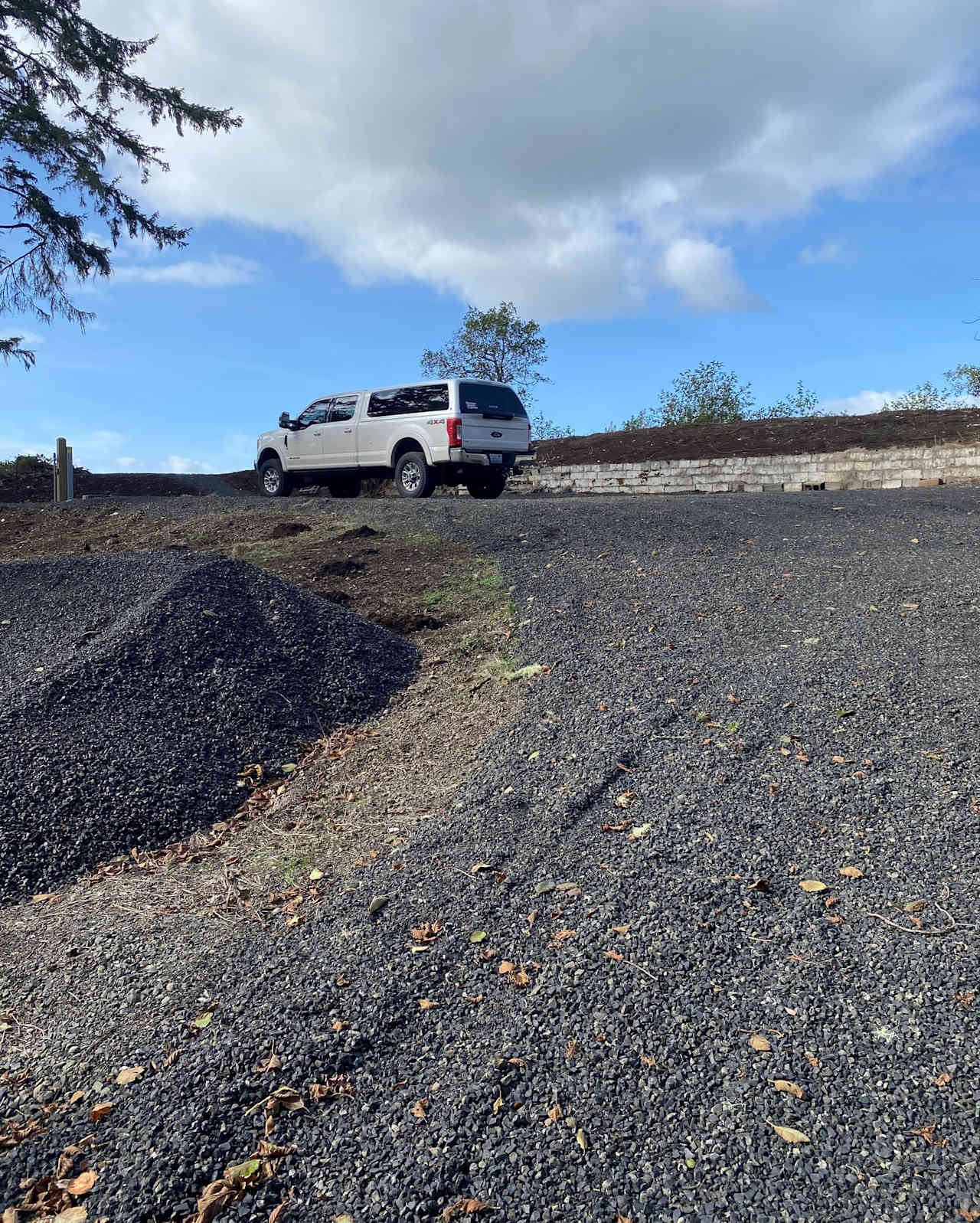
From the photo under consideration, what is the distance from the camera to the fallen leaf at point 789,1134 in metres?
2.37

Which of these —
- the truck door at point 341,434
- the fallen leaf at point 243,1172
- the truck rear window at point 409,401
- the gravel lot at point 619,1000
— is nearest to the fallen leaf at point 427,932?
the gravel lot at point 619,1000

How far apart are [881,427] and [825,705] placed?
14911 mm

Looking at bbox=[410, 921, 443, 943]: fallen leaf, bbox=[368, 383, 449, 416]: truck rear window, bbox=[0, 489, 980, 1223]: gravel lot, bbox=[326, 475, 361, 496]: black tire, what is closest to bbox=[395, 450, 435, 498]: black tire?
bbox=[368, 383, 449, 416]: truck rear window

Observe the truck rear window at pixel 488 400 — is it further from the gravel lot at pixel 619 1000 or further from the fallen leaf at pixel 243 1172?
the fallen leaf at pixel 243 1172

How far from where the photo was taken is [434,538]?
31.6 ft

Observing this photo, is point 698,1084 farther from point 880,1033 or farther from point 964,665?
point 964,665

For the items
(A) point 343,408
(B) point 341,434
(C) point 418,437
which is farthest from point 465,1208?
(A) point 343,408

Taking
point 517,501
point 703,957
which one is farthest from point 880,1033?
point 517,501

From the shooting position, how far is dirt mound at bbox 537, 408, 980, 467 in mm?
17047

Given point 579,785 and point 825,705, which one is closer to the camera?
point 579,785

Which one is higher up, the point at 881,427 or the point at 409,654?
the point at 881,427

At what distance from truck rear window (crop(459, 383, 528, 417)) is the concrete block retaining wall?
489 centimetres

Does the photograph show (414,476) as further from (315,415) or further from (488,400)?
(315,415)

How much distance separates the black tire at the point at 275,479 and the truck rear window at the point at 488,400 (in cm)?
456
